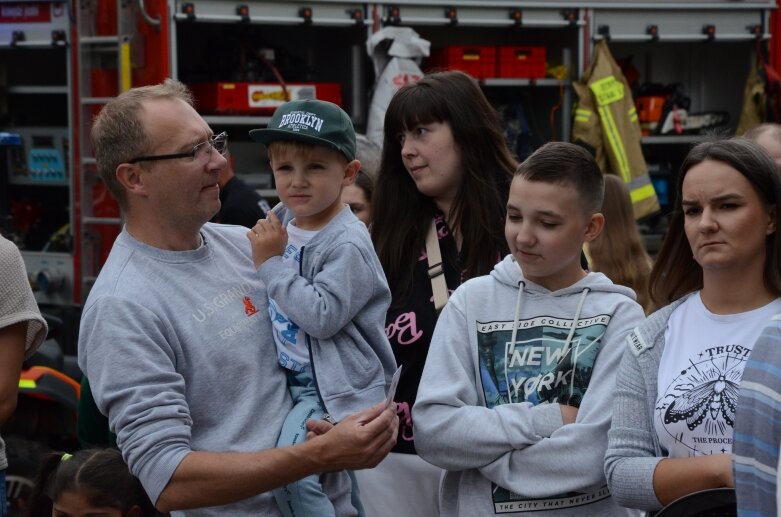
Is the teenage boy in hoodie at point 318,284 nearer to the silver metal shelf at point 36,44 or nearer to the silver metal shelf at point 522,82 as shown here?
Answer: the silver metal shelf at point 36,44

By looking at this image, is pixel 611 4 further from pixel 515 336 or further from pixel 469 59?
pixel 515 336

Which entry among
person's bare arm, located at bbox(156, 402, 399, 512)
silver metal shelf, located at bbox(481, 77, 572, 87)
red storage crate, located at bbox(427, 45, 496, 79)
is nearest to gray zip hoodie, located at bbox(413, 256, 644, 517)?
person's bare arm, located at bbox(156, 402, 399, 512)

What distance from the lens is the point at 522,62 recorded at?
30.3 feet

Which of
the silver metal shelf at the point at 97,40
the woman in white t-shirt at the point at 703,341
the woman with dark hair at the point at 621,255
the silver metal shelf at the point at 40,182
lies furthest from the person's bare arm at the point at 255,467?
the silver metal shelf at the point at 40,182

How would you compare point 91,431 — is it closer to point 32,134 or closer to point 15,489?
point 15,489

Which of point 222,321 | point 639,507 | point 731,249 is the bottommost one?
point 639,507

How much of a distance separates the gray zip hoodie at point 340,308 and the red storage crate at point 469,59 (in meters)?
5.87

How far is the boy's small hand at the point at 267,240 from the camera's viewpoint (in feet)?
9.95

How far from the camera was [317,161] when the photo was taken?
3.19 m

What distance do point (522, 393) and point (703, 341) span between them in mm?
523

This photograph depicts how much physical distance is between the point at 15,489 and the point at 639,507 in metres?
3.91

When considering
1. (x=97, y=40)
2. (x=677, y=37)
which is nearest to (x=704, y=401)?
(x=97, y=40)

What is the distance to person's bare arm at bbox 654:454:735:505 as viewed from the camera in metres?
2.60

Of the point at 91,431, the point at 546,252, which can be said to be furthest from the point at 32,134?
the point at 546,252
